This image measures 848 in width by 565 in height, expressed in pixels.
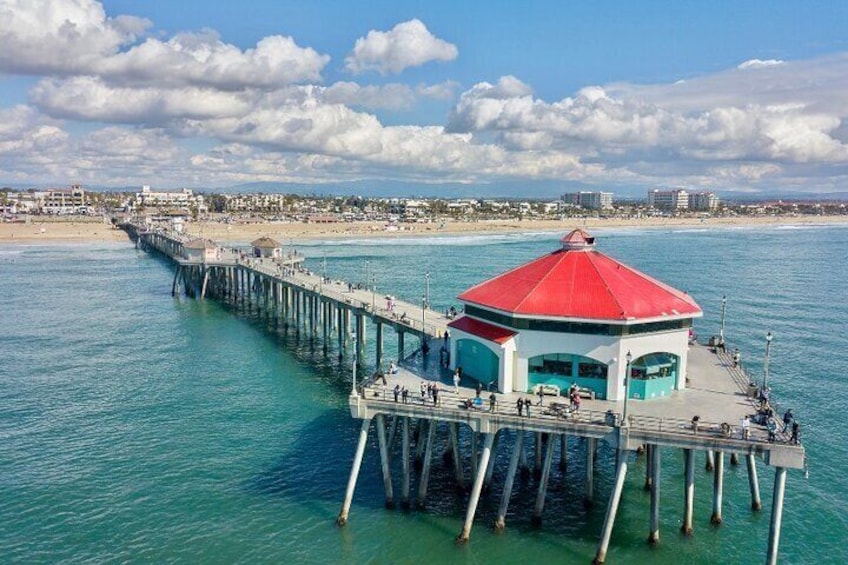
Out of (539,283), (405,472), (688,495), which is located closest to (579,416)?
(688,495)

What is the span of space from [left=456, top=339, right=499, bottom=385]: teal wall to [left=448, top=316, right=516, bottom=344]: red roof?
535 mm

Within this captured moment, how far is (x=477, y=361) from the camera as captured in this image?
32.0 metres

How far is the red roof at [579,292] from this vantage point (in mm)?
29522

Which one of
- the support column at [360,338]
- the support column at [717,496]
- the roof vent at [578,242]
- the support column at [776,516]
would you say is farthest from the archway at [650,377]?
the support column at [360,338]

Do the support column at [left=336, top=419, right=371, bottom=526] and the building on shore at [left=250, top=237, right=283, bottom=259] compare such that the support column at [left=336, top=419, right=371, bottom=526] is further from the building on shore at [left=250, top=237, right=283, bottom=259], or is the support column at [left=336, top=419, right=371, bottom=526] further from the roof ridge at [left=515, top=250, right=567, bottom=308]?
A: the building on shore at [left=250, top=237, right=283, bottom=259]

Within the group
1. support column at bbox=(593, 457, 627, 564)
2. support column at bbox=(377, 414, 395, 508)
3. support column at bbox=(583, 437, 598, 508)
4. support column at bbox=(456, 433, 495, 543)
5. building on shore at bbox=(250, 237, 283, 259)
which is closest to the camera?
support column at bbox=(593, 457, 627, 564)

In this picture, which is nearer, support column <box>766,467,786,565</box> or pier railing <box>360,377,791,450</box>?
support column <box>766,467,786,565</box>

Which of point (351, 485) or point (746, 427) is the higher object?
point (746, 427)

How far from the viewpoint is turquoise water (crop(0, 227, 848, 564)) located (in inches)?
1084

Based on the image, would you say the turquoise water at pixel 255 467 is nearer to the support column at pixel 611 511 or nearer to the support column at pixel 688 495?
the support column at pixel 688 495

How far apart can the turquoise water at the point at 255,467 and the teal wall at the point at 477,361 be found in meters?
5.09

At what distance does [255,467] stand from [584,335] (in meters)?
16.8

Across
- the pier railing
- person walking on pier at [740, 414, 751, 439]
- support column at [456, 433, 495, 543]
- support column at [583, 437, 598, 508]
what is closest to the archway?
the pier railing

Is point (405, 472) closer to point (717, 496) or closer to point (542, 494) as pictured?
point (542, 494)
